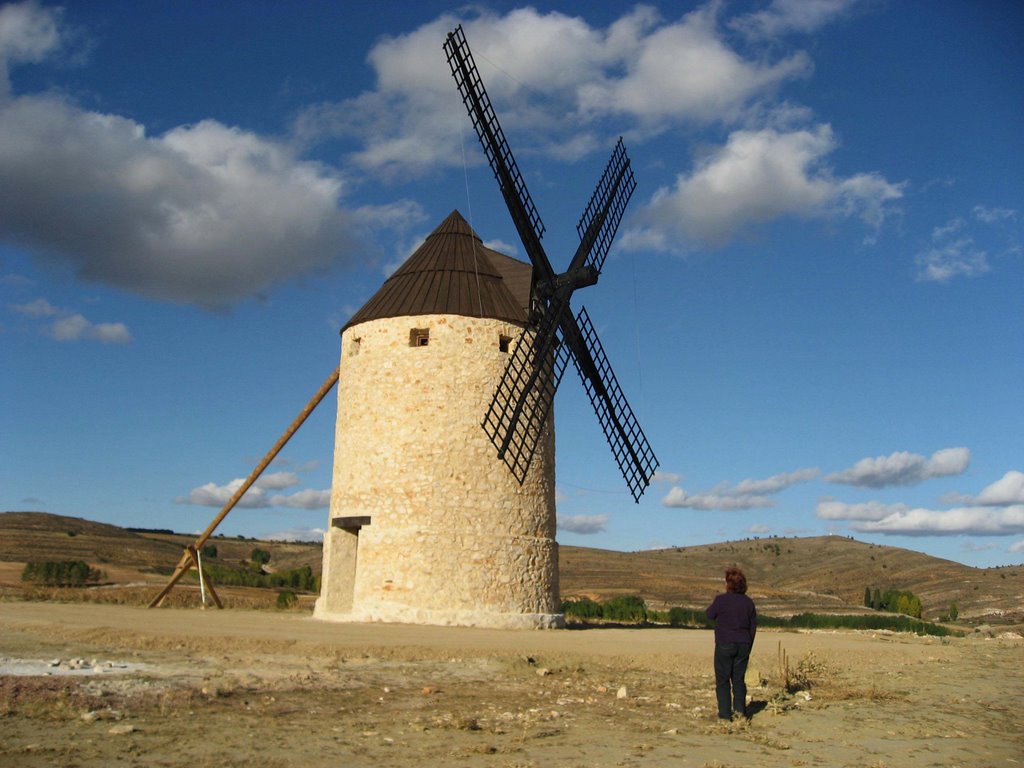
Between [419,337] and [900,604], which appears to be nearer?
[419,337]

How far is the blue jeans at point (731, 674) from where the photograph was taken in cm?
743

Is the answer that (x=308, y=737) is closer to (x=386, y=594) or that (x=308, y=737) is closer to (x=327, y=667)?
(x=327, y=667)

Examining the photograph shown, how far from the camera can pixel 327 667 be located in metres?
9.49

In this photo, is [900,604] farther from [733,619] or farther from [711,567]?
[733,619]

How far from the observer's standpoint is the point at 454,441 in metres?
16.3

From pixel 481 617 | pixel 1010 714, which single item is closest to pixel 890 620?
pixel 481 617

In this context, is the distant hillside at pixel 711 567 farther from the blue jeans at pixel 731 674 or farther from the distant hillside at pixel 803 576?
the blue jeans at pixel 731 674

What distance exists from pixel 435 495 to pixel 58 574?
1704 cm

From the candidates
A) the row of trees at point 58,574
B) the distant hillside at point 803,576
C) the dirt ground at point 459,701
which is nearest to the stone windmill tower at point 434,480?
the dirt ground at point 459,701

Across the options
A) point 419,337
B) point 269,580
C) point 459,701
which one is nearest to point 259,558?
point 269,580

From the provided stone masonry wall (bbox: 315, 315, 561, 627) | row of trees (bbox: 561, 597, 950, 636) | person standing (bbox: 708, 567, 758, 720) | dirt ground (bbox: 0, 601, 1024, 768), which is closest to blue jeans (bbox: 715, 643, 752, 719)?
person standing (bbox: 708, 567, 758, 720)

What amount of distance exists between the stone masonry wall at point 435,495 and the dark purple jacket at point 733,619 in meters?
8.69

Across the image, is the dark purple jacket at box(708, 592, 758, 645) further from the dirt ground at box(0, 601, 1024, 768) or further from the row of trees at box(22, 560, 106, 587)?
the row of trees at box(22, 560, 106, 587)

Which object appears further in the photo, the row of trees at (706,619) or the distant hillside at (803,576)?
the distant hillside at (803,576)
